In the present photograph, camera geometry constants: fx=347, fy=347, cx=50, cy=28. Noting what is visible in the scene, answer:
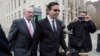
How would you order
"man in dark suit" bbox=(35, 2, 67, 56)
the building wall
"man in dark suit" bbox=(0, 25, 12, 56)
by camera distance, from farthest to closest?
the building wall → "man in dark suit" bbox=(35, 2, 67, 56) → "man in dark suit" bbox=(0, 25, 12, 56)

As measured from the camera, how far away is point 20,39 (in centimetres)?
652

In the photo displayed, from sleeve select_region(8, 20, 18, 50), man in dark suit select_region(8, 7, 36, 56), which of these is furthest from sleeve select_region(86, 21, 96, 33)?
sleeve select_region(8, 20, 18, 50)

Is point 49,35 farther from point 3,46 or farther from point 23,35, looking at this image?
point 3,46

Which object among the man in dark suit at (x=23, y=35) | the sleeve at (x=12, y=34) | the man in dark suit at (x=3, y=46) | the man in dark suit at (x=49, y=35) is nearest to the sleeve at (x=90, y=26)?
the man in dark suit at (x=49, y=35)

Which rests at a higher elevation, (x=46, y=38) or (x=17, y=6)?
(x=46, y=38)

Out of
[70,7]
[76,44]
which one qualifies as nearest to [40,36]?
[76,44]

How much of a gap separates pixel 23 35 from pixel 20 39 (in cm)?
9

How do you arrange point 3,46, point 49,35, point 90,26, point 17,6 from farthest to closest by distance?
point 17,6 → point 90,26 → point 49,35 → point 3,46

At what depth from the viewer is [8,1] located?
62688mm

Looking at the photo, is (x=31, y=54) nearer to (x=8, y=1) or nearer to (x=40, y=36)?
(x=40, y=36)

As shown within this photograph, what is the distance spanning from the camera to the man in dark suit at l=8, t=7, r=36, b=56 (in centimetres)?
649

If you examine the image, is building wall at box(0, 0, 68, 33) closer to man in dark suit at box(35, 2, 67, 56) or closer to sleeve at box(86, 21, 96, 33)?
sleeve at box(86, 21, 96, 33)

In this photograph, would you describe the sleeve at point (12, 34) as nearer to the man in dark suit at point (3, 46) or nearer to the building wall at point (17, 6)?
the man in dark suit at point (3, 46)

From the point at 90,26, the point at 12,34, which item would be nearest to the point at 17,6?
the point at 90,26
